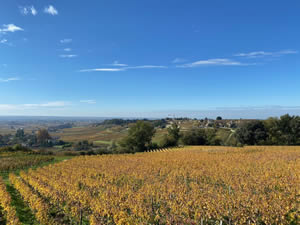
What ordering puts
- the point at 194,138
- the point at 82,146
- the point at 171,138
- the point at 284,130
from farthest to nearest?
the point at 82,146, the point at 171,138, the point at 194,138, the point at 284,130

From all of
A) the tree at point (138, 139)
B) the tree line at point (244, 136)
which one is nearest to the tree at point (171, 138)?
the tree line at point (244, 136)

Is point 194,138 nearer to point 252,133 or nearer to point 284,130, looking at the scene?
point 252,133

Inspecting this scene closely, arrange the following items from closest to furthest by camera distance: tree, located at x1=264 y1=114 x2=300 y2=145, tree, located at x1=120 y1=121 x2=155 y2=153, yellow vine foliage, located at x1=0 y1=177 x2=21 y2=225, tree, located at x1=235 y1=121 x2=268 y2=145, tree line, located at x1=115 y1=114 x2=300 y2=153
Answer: yellow vine foliage, located at x1=0 y1=177 x2=21 y2=225 → tree, located at x1=264 y1=114 x2=300 y2=145 → tree line, located at x1=115 y1=114 x2=300 y2=153 → tree, located at x1=235 y1=121 x2=268 y2=145 → tree, located at x1=120 y1=121 x2=155 y2=153

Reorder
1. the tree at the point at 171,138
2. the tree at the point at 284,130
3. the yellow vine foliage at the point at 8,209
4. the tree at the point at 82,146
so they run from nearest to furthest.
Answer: the yellow vine foliage at the point at 8,209 → the tree at the point at 284,130 → the tree at the point at 171,138 → the tree at the point at 82,146

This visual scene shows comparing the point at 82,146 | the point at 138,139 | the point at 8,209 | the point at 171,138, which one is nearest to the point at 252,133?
the point at 171,138

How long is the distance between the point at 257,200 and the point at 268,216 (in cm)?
125

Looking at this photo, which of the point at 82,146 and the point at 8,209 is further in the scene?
the point at 82,146

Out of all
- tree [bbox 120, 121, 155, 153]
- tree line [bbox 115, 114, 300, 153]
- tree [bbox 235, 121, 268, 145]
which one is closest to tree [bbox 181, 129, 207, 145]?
tree line [bbox 115, 114, 300, 153]

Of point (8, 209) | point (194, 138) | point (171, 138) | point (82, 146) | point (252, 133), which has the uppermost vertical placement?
point (8, 209)

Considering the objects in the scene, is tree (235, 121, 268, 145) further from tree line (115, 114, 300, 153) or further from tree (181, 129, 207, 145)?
tree (181, 129, 207, 145)

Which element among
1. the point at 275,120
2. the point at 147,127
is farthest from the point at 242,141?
the point at 147,127

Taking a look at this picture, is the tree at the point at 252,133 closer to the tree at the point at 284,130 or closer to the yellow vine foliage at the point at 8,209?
the tree at the point at 284,130

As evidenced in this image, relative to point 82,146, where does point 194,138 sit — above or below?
above

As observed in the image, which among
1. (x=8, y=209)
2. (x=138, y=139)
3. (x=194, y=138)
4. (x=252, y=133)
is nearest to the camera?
(x=8, y=209)
